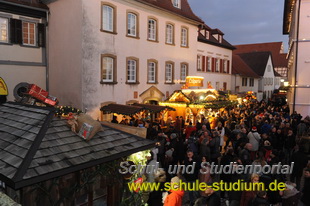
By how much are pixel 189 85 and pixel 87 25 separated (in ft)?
26.5

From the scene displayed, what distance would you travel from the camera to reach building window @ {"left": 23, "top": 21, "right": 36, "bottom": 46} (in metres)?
15.5

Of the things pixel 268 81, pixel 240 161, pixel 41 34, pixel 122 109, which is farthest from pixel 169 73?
pixel 268 81

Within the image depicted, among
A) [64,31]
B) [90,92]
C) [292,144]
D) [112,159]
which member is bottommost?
[292,144]

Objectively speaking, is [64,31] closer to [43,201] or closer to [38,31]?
[38,31]

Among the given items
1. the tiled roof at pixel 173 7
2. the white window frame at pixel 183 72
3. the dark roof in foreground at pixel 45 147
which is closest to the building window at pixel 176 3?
the tiled roof at pixel 173 7

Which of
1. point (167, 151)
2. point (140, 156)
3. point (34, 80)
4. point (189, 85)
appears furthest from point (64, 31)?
point (140, 156)

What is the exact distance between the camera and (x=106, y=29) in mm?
15930

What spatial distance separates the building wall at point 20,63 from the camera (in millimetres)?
14609

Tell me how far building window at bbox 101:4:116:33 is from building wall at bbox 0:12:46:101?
3.85 meters

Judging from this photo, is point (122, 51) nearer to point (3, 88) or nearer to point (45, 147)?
point (3, 88)

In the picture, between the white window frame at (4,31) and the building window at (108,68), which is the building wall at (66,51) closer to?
the building window at (108,68)

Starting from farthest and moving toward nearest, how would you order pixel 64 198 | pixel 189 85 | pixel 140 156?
1. pixel 189 85
2. pixel 140 156
3. pixel 64 198

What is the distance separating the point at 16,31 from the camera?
48.6 ft

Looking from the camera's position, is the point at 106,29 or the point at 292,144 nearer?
the point at 292,144
